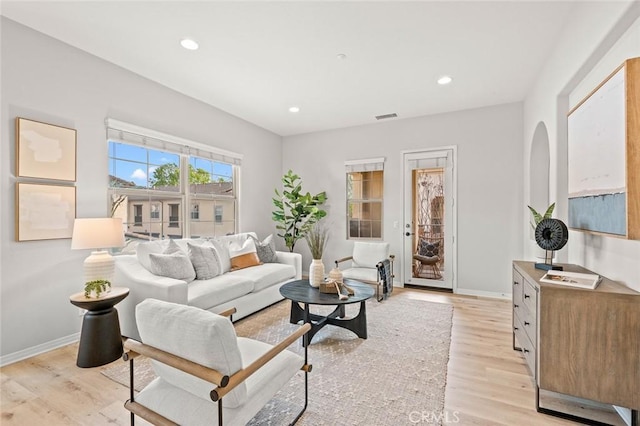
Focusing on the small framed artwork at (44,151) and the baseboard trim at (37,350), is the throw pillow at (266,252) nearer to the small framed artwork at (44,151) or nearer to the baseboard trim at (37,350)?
the baseboard trim at (37,350)

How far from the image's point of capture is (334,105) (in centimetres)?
444

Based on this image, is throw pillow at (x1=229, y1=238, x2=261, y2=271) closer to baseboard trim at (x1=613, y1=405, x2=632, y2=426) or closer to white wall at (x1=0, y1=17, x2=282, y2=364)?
white wall at (x1=0, y1=17, x2=282, y2=364)

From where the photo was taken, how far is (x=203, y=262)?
3.46 metres

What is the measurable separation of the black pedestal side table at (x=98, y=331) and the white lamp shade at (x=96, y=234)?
17.4 inches

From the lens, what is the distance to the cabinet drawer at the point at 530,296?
1932 millimetres

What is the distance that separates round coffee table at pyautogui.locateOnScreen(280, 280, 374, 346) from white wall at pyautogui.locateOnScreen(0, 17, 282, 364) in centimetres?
218

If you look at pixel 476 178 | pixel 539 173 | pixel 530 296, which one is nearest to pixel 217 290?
pixel 530 296

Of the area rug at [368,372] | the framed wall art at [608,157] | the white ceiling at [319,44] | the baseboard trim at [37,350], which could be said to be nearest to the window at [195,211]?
the white ceiling at [319,44]

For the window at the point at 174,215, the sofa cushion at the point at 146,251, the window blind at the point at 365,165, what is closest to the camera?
the sofa cushion at the point at 146,251

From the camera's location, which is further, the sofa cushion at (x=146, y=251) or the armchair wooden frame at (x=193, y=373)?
the sofa cushion at (x=146, y=251)

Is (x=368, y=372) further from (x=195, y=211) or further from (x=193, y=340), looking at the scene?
(x=195, y=211)

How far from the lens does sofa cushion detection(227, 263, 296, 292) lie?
3666 millimetres

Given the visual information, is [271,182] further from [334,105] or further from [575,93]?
[575,93]

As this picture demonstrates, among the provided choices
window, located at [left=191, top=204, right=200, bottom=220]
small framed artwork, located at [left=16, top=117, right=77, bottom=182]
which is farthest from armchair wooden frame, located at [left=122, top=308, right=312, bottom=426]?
window, located at [left=191, top=204, right=200, bottom=220]
